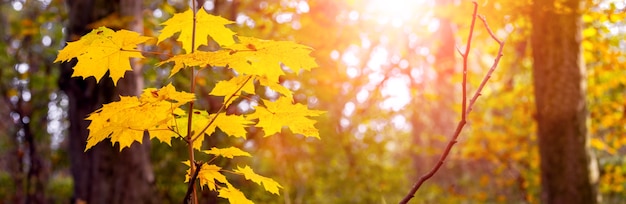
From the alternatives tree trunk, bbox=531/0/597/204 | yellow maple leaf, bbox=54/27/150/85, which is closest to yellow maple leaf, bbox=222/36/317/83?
yellow maple leaf, bbox=54/27/150/85

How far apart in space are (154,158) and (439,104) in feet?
21.7

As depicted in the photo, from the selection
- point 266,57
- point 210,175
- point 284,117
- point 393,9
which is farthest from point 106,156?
point 393,9

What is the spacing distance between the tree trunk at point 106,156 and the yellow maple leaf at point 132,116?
2.72 meters

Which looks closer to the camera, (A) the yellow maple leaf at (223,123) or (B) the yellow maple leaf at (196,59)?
(B) the yellow maple leaf at (196,59)

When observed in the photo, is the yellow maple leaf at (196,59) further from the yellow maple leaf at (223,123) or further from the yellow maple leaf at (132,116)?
the yellow maple leaf at (223,123)

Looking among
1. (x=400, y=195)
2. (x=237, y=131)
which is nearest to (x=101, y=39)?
(x=237, y=131)

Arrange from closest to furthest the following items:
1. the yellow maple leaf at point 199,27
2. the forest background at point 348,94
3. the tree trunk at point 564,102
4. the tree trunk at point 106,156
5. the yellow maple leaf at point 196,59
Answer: the yellow maple leaf at point 196,59 < the yellow maple leaf at point 199,27 < the tree trunk at point 564,102 < the tree trunk at point 106,156 < the forest background at point 348,94

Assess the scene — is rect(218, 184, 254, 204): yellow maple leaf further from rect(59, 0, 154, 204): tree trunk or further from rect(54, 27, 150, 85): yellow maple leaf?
rect(59, 0, 154, 204): tree trunk

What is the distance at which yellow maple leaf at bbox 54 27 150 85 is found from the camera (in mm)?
1221

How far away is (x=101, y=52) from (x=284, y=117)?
42 centimetres

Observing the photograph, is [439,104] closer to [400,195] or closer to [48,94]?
[400,195]

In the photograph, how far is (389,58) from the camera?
8.16 meters

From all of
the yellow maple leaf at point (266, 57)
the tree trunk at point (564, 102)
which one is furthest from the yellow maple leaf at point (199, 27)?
the tree trunk at point (564, 102)

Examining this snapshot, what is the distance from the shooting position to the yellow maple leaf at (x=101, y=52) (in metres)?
1.22
